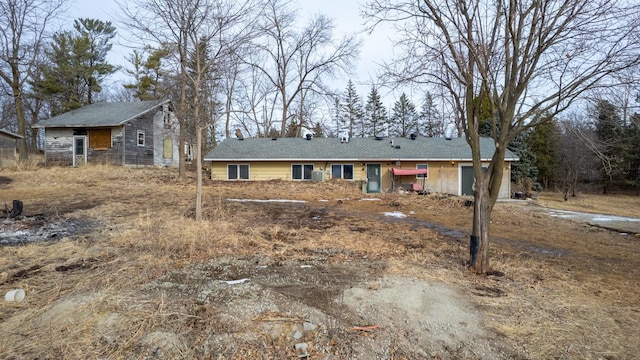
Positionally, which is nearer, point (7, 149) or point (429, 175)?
point (7, 149)

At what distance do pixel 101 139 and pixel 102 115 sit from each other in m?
2.05

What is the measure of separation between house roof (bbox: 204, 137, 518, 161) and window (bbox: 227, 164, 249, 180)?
612mm

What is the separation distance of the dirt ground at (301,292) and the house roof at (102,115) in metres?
14.4

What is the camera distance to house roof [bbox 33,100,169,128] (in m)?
19.3

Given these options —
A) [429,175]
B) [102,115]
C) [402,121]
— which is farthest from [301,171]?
[402,121]

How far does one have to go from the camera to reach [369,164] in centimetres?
1853

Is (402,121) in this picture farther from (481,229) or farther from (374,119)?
(481,229)

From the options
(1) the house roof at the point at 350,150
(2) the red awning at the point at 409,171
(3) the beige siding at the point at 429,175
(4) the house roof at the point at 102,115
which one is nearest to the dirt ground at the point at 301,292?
(2) the red awning at the point at 409,171

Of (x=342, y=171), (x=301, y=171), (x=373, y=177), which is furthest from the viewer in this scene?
(x=301, y=171)

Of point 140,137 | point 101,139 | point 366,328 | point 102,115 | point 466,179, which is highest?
point 102,115

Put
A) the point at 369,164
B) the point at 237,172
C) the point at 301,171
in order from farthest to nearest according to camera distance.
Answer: the point at 237,172 < the point at 301,171 < the point at 369,164

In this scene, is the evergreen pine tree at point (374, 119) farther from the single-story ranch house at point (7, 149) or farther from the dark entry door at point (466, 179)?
the single-story ranch house at point (7, 149)

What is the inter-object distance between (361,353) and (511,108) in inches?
152

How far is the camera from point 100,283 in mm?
3584
